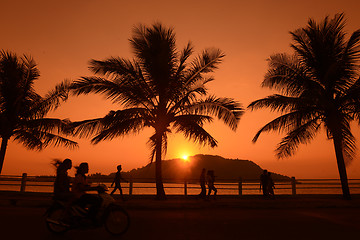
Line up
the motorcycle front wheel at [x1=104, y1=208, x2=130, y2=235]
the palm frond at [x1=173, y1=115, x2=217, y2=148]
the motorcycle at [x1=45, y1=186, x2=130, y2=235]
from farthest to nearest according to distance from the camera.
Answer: the palm frond at [x1=173, y1=115, x2=217, y2=148]
the motorcycle front wheel at [x1=104, y1=208, x2=130, y2=235]
the motorcycle at [x1=45, y1=186, x2=130, y2=235]

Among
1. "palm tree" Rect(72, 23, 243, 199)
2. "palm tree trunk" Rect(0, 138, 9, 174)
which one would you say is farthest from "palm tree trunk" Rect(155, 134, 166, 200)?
"palm tree trunk" Rect(0, 138, 9, 174)

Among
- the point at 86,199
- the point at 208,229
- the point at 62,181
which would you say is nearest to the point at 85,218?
the point at 86,199

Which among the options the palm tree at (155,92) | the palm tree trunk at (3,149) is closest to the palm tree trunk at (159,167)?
the palm tree at (155,92)

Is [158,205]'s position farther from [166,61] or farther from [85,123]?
[166,61]

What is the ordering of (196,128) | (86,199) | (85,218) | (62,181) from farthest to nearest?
(196,128) < (62,181) < (86,199) < (85,218)

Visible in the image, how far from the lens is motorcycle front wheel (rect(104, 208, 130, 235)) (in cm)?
674

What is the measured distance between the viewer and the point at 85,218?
6566mm

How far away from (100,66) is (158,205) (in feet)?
23.4

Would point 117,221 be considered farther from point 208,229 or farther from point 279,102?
point 279,102

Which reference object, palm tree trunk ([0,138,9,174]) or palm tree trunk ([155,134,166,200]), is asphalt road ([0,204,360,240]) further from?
palm tree trunk ([0,138,9,174])

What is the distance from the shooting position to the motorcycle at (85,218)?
6559mm

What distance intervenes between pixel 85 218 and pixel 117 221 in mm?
690

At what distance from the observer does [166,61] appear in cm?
1457

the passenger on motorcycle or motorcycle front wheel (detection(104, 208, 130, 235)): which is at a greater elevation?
the passenger on motorcycle
